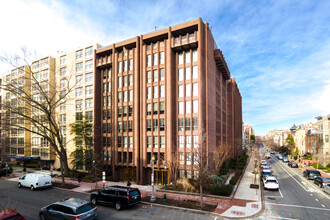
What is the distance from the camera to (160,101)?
30.9m

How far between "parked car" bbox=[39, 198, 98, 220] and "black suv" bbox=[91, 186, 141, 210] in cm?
347

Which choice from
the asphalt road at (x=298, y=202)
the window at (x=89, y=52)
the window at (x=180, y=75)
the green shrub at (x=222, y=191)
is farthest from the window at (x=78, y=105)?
the asphalt road at (x=298, y=202)

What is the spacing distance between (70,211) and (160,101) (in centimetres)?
1993

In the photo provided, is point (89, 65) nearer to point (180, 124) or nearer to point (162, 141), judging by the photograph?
point (162, 141)

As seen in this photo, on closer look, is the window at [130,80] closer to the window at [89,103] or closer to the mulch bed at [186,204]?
the window at [89,103]

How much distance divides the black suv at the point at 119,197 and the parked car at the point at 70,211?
3.47 metres

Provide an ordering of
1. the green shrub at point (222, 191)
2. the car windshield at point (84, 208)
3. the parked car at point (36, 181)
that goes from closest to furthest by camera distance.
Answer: the car windshield at point (84, 208) < the green shrub at point (222, 191) < the parked car at point (36, 181)

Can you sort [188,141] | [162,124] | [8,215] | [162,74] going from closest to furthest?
[8,215] → [188,141] → [162,124] → [162,74]

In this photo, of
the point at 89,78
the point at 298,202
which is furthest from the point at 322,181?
the point at 89,78

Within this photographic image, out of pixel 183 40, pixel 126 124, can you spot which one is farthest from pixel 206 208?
pixel 183 40

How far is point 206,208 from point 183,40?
2290 cm

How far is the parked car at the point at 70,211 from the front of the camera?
44.7 ft

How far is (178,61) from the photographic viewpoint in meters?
31.7

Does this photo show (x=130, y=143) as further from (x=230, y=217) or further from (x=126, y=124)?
(x=230, y=217)
